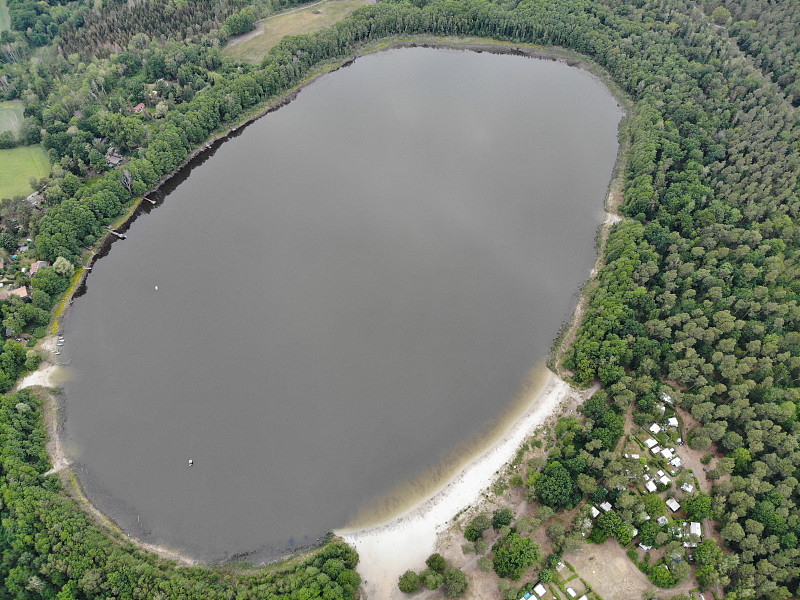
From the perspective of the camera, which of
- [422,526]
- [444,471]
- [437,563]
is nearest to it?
[437,563]

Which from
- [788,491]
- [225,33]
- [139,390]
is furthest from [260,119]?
[788,491]

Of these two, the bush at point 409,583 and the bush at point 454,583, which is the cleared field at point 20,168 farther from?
the bush at point 454,583

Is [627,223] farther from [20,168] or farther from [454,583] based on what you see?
[20,168]

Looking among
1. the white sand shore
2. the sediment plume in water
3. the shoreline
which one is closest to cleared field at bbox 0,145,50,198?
the shoreline

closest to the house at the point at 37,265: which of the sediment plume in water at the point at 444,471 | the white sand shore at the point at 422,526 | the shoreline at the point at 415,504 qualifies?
the shoreline at the point at 415,504

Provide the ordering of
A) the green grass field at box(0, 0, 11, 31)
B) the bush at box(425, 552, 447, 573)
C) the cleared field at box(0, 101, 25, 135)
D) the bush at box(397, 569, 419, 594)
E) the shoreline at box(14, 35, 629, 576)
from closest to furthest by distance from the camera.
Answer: the bush at box(397, 569, 419, 594), the bush at box(425, 552, 447, 573), the shoreline at box(14, 35, 629, 576), the cleared field at box(0, 101, 25, 135), the green grass field at box(0, 0, 11, 31)

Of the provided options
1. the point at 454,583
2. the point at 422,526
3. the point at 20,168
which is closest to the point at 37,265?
the point at 20,168

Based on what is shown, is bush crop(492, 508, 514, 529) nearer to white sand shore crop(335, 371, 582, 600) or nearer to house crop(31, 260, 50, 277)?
white sand shore crop(335, 371, 582, 600)
